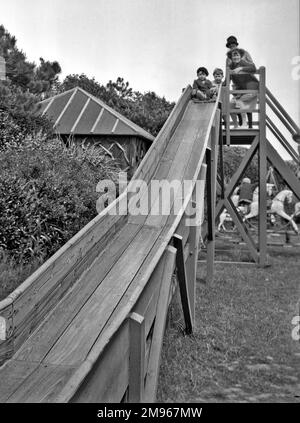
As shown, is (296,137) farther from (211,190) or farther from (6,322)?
(6,322)

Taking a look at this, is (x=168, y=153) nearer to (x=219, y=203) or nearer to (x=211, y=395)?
(x=219, y=203)

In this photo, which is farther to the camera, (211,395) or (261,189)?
(261,189)

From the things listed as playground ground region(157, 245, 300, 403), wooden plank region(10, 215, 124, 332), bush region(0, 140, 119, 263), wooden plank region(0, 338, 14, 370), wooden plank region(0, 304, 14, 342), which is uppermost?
bush region(0, 140, 119, 263)

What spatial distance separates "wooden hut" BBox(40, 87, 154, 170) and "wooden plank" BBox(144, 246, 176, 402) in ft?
32.7

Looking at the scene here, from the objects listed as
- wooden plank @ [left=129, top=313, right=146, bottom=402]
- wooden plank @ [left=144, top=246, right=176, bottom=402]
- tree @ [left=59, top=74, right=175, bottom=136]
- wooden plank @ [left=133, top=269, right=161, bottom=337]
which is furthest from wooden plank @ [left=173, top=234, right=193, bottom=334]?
tree @ [left=59, top=74, right=175, bottom=136]

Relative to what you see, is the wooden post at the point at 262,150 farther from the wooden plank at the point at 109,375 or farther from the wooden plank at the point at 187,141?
the wooden plank at the point at 109,375

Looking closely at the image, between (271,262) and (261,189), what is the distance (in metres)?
1.59

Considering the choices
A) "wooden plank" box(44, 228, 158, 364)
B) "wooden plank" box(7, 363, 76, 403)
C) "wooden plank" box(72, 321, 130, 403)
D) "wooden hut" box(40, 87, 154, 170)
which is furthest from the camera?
"wooden hut" box(40, 87, 154, 170)

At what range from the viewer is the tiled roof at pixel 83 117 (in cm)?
1418

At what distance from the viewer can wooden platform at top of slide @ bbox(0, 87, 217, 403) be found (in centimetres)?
279

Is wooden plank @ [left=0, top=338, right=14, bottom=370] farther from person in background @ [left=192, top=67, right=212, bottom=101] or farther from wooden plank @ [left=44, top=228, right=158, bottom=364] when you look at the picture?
person in background @ [left=192, top=67, right=212, bottom=101]

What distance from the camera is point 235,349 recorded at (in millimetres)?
5016

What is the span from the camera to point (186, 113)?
954 cm
